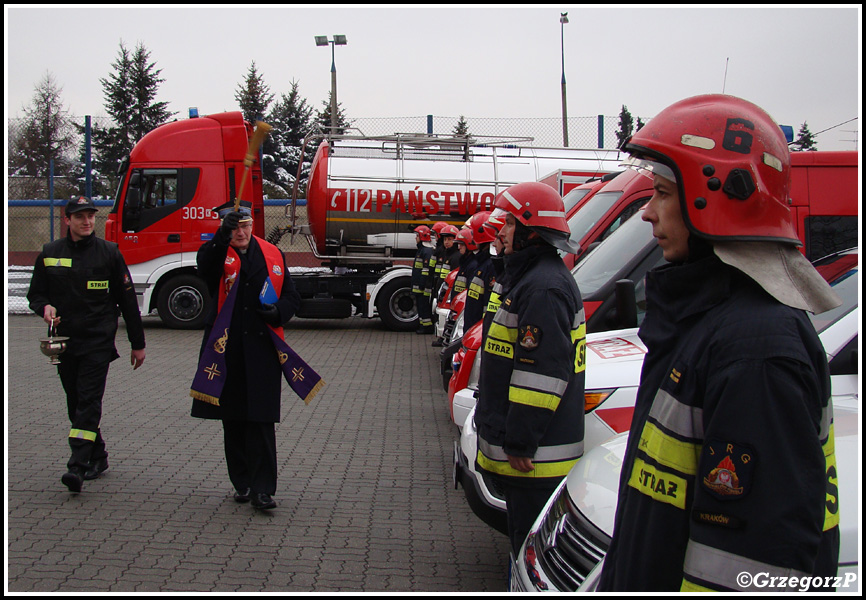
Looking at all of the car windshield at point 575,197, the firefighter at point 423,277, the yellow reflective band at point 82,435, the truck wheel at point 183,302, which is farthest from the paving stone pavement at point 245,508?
the truck wheel at point 183,302

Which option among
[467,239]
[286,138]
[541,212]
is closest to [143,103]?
[286,138]

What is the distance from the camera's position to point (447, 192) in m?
15.7

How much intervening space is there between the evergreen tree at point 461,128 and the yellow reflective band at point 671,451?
50.3 feet

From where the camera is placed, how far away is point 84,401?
5.56m

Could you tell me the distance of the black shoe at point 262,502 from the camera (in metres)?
5.00

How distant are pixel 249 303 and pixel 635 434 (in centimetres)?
384

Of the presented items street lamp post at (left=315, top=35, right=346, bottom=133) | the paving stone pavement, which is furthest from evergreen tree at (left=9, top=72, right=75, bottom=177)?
the paving stone pavement

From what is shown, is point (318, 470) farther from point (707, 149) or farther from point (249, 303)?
point (707, 149)

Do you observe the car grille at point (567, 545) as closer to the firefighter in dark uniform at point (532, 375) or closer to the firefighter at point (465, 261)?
the firefighter in dark uniform at point (532, 375)

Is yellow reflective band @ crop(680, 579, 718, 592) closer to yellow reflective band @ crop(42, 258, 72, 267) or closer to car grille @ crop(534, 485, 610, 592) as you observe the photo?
car grille @ crop(534, 485, 610, 592)

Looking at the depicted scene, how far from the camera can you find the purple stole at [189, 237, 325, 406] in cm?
498

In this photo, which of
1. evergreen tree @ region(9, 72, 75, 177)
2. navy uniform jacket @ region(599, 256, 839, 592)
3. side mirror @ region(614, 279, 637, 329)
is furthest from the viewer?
evergreen tree @ region(9, 72, 75, 177)

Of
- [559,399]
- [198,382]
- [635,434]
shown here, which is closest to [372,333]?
[198,382]

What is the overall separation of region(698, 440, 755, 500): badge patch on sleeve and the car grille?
915mm
